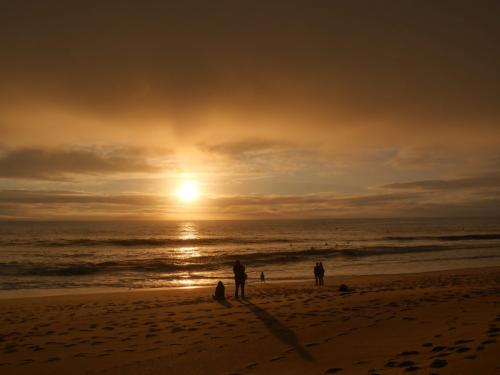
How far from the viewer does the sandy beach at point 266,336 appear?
Answer: 6562 millimetres

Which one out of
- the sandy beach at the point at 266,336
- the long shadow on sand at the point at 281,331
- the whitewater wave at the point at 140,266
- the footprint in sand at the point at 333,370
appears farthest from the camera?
the whitewater wave at the point at 140,266

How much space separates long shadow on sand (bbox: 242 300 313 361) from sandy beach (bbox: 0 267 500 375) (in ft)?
0.07

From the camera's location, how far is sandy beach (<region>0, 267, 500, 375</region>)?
21.5 ft

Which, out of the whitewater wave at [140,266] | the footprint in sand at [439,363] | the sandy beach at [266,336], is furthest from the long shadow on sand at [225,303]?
the whitewater wave at [140,266]

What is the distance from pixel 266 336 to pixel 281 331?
0.56 m

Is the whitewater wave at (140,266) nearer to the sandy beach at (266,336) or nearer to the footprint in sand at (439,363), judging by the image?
the sandy beach at (266,336)

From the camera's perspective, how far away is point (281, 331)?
9445 mm

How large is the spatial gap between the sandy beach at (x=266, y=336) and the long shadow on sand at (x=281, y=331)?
0.02m

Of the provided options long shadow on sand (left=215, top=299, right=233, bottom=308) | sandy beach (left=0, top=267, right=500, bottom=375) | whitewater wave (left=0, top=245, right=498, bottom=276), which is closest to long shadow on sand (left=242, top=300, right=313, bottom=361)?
sandy beach (left=0, top=267, right=500, bottom=375)

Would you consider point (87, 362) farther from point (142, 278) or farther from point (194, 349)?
point (142, 278)

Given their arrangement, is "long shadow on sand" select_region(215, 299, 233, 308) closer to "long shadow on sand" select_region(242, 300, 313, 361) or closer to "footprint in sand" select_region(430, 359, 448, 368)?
"long shadow on sand" select_region(242, 300, 313, 361)

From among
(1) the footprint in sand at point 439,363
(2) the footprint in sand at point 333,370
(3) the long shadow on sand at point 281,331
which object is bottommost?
(3) the long shadow on sand at point 281,331

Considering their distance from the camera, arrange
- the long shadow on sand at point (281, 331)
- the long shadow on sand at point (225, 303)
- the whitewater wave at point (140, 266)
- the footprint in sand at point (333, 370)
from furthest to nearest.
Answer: the whitewater wave at point (140, 266), the long shadow on sand at point (225, 303), the long shadow on sand at point (281, 331), the footprint in sand at point (333, 370)

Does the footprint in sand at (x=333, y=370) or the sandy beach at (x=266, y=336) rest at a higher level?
the footprint in sand at (x=333, y=370)
